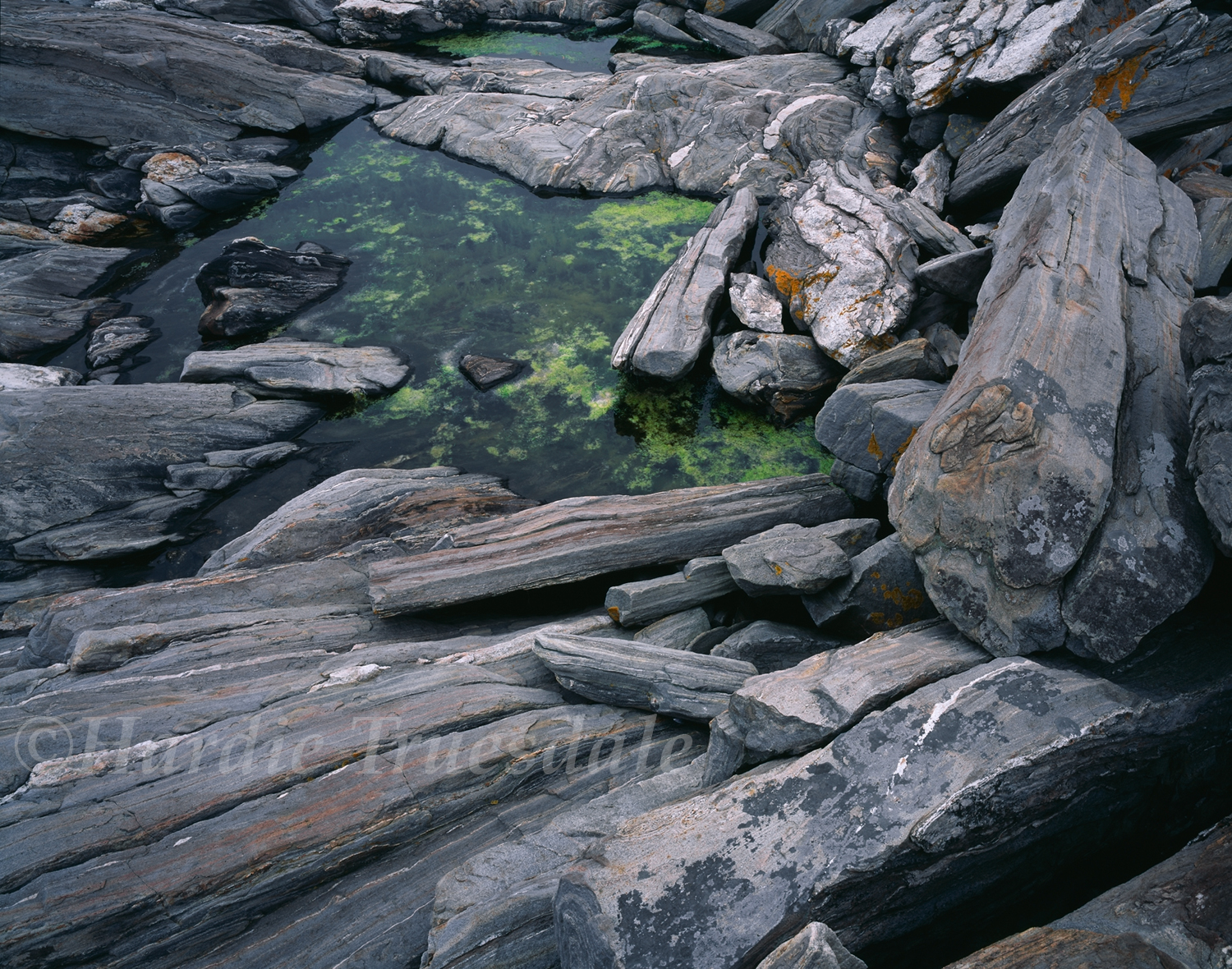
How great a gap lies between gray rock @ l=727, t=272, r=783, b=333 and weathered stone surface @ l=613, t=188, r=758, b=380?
0.21 metres

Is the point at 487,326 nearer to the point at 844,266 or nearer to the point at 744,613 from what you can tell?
the point at 844,266

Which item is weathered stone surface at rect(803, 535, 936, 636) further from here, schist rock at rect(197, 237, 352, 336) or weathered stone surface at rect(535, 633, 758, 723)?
schist rock at rect(197, 237, 352, 336)

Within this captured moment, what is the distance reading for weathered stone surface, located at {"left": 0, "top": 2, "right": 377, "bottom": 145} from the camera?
1088cm

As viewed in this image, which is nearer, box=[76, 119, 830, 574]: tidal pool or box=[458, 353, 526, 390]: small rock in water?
box=[76, 119, 830, 574]: tidal pool

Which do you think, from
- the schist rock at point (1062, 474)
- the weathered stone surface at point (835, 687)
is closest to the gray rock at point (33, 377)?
the weathered stone surface at point (835, 687)

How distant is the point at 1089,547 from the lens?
133 inches

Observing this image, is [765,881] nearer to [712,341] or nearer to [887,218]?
[712,341]

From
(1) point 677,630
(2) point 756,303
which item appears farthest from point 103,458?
(2) point 756,303

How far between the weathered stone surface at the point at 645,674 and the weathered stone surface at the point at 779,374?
3.77m

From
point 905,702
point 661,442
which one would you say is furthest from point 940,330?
point 905,702

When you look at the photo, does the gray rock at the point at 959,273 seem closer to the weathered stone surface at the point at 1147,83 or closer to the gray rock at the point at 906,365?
the gray rock at the point at 906,365

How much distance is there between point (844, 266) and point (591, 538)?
4.22 meters

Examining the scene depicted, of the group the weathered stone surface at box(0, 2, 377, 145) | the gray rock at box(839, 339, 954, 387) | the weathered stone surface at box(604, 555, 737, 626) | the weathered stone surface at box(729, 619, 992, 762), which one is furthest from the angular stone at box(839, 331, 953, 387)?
the weathered stone surface at box(0, 2, 377, 145)

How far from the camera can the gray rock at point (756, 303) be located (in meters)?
7.70
